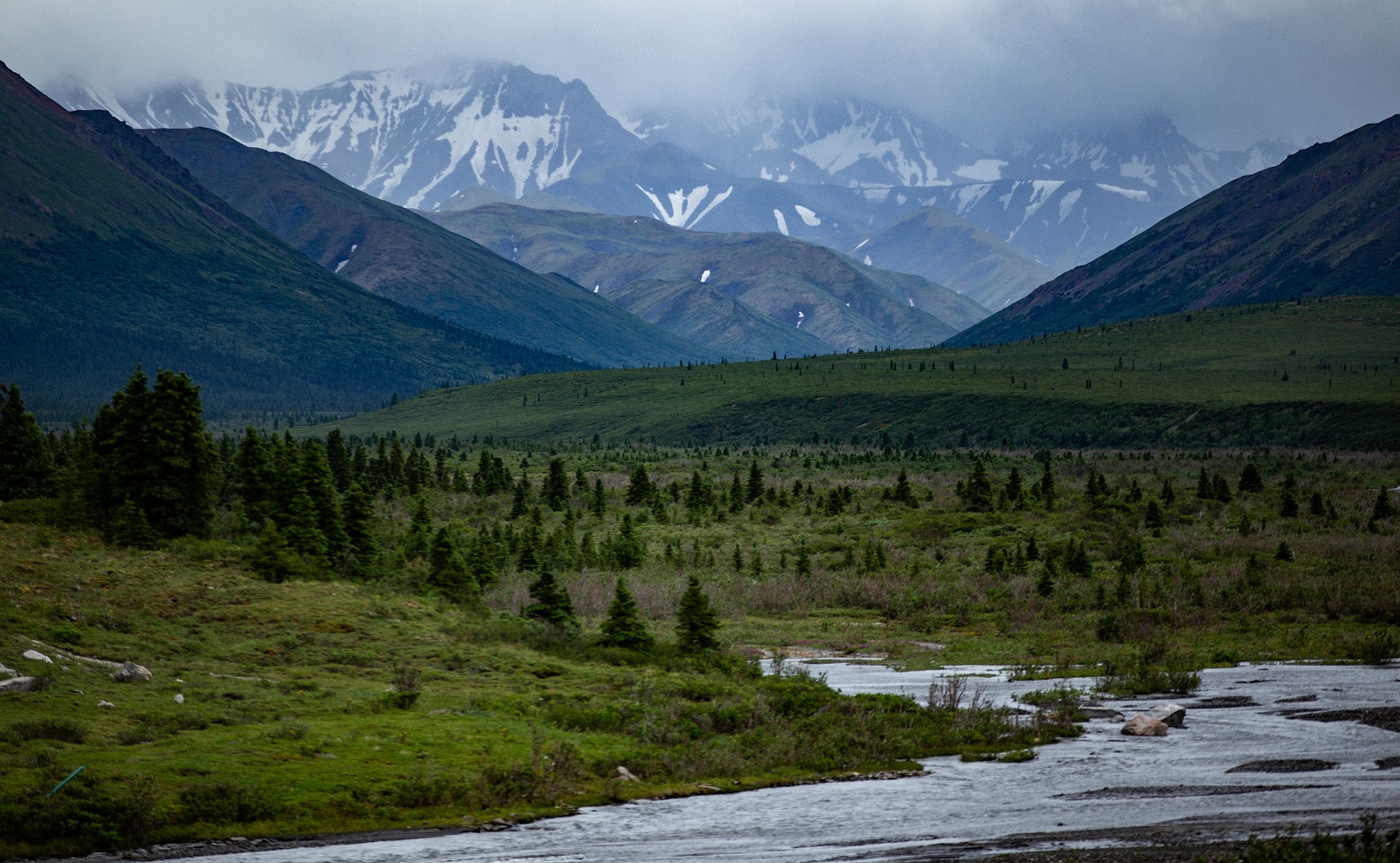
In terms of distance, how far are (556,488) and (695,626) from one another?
167 feet

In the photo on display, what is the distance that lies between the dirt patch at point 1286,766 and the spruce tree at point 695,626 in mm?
16432

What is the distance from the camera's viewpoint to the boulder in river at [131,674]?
91.3ft

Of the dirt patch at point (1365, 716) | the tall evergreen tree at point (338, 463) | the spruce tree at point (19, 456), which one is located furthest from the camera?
the tall evergreen tree at point (338, 463)

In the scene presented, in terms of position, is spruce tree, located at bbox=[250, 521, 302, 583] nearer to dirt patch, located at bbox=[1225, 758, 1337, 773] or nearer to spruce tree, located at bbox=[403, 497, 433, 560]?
spruce tree, located at bbox=[403, 497, 433, 560]

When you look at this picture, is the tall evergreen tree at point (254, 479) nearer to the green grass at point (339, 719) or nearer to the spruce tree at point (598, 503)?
the green grass at point (339, 719)

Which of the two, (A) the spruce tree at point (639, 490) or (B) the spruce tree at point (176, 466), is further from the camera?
(A) the spruce tree at point (639, 490)

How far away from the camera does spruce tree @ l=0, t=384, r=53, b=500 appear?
56094 mm

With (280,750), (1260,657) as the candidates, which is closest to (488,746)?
(280,750)

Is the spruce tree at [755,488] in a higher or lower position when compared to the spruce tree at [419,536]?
higher

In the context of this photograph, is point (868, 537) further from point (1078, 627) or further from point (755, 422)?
point (755, 422)

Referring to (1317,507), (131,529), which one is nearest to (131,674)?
(131,529)

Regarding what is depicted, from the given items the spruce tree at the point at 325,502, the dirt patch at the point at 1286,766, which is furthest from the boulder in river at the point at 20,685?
the dirt patch at the point at 1286,766

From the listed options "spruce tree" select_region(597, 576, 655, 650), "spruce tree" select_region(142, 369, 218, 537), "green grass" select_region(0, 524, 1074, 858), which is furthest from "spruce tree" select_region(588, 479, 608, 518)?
"spruce tree" select_region(597, 576, 655, 650)

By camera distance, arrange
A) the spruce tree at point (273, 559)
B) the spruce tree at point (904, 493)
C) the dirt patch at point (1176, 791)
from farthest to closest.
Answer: the spruce tree at point (904, 493)
the spruce tree at point (273, 559)
the dirt patch at point (1176, 791)
